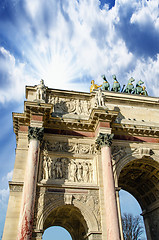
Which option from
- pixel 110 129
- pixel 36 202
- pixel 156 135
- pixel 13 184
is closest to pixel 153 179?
pixel 156 135

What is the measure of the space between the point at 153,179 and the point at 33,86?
13.2 meters

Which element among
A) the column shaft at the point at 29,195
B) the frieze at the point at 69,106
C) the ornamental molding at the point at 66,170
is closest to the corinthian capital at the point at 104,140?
the ornamental molding at the point at 66,170

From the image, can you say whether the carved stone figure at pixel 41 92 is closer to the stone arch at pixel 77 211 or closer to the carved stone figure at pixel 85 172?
the carved stone figure at pixel 85 172

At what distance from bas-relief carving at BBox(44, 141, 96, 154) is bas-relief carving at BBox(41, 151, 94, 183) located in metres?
0.62

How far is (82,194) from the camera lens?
16312 millimetres

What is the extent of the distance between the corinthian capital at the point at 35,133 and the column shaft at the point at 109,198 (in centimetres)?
447

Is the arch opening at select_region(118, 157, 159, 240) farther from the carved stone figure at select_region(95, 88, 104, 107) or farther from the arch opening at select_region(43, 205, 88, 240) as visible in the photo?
the arch opening at select_region(43, 205, 88, 240)

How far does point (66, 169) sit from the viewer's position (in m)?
17.3

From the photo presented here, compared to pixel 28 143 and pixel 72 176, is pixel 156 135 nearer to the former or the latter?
pixel 72 176

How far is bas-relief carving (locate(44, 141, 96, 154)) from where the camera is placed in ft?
58.9

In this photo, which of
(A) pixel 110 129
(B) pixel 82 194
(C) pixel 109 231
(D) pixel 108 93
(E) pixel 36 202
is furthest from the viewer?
(D) pixel 108 93

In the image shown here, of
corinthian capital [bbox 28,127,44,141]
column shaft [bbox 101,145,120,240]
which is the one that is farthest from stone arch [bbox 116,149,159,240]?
corinthian capital [bbox 28,127,44,141]

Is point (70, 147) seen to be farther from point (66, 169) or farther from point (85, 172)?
point (85, 172)

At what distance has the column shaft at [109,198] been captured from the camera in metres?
13.9
